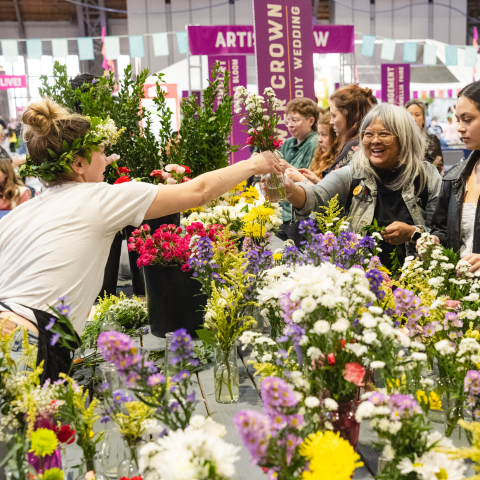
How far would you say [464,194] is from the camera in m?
2.08

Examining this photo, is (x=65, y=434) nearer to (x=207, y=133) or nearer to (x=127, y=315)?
(x=127, y=315)

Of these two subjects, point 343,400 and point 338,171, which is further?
point 338,171

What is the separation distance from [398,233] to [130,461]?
1559 millimetres

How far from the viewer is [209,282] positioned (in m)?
1.64

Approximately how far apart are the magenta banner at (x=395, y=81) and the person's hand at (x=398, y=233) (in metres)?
8.60

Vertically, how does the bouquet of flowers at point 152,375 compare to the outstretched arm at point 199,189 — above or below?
below

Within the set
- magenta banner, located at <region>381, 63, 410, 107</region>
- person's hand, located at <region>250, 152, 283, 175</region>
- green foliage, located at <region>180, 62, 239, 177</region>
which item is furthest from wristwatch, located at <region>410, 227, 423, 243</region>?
magenta banner, located at <region>381, 63, 410, 107</region>

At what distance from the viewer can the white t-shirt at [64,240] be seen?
1.58 meters

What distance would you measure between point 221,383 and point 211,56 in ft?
22.8

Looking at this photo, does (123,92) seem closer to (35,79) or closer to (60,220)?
(60,220)

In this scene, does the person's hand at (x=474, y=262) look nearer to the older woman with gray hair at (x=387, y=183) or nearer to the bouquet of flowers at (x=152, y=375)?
the older woman with gray hair at (x=387, y=183)

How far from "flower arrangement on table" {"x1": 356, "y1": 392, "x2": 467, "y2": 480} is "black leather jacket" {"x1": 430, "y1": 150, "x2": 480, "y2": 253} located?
4.47ft

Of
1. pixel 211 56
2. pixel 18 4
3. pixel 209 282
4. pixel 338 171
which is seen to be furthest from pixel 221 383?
pixel 18 4

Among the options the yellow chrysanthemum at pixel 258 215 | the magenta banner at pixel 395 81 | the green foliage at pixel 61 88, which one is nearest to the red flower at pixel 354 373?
the yellow chrysanthemum at pixel 258 215
